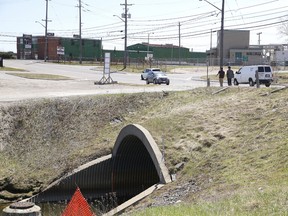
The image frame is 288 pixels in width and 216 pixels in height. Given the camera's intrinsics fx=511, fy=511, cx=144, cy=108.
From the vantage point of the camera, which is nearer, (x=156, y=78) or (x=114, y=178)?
(x=114, y=178)

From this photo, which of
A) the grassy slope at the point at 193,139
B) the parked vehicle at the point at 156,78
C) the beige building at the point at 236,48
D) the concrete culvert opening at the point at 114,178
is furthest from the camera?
the beige building at the point at 236,48

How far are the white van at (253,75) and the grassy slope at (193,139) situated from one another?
12.8m

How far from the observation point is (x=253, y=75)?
41781 millimetres

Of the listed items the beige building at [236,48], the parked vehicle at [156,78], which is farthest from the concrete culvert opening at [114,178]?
the beige building at [236,48]

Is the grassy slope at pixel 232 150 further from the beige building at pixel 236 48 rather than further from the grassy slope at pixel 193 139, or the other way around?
the beige building at pixel 236 48

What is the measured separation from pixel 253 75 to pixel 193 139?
22.3 m

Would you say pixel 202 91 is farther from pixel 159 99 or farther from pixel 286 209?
pixel 286 209

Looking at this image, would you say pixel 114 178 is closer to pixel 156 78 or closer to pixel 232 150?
pixel 232 150

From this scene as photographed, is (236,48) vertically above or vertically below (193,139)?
above

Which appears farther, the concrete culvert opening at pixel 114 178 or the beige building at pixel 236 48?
the beige building at pixel 236 48

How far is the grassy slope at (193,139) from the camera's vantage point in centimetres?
1171

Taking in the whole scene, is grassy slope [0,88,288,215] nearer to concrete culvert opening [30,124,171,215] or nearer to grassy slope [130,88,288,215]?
grassy slope [130,88,288,215]

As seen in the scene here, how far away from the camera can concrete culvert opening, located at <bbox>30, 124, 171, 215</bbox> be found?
23344mm

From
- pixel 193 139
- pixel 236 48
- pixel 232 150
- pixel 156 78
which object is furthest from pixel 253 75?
pixel 236 48
